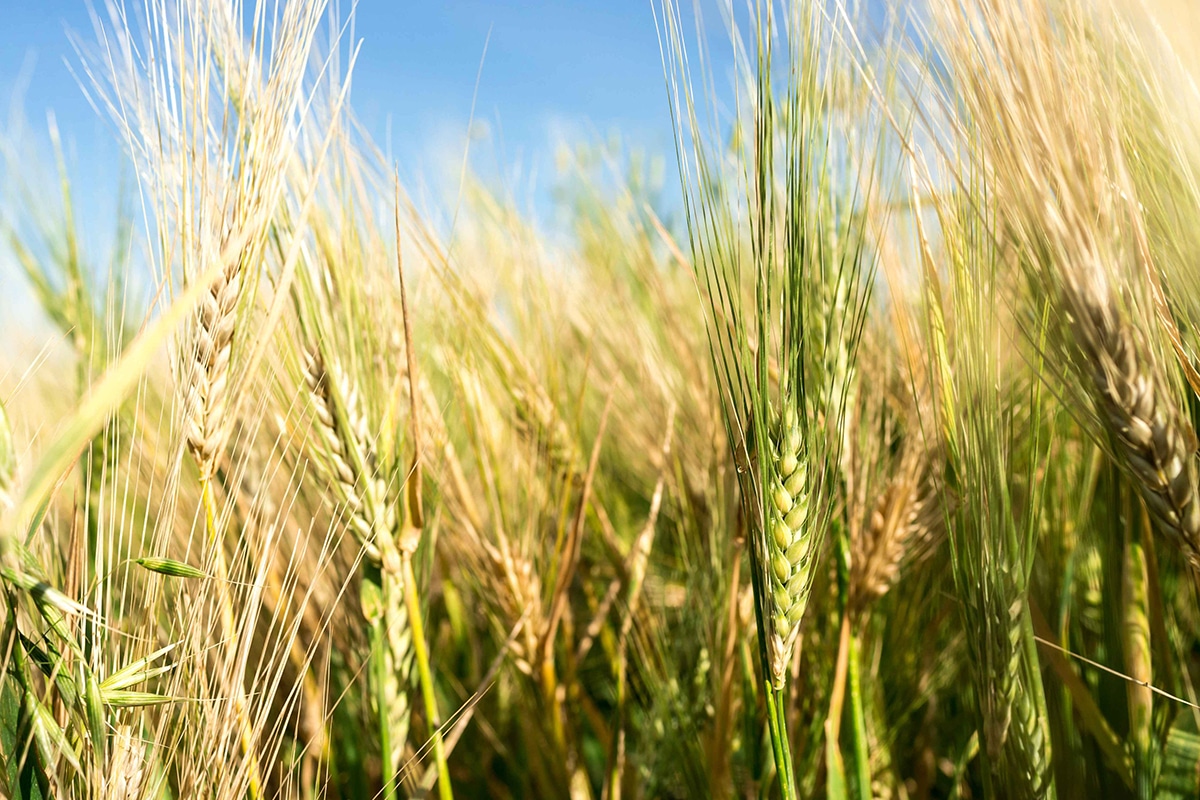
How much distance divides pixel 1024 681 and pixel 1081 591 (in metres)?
0.53

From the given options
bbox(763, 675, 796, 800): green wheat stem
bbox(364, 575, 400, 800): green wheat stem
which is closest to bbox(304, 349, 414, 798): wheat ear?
bbox(364, 575, 400, 800): green wheat stem

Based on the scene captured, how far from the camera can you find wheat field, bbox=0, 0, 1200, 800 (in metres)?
0.40

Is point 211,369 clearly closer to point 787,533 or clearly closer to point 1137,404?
point 787,533

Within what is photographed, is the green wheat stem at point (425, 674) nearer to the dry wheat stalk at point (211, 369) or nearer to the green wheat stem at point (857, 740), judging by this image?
the dry wheat stalk at point (211, 369)

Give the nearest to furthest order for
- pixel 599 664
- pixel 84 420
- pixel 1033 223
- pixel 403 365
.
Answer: pixel 84 420 → pixel 1033 223 → pixel 403 365 → pixel 599 664

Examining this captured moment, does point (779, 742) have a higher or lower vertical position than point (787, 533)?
lower

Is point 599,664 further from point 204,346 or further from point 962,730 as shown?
point 204,346

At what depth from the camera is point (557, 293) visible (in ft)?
3.22

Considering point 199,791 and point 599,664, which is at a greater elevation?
point 199,791

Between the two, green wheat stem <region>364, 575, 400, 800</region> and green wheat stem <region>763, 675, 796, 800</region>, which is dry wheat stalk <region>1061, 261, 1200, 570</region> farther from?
green wheat stem <region>364, 575, 400, 800</region>

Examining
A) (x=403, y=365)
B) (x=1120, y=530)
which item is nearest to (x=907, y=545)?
(x=1120, y=530)

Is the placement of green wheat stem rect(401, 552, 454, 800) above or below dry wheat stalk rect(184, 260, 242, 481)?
below

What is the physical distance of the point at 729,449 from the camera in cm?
63

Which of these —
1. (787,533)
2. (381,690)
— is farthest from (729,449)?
(381,690)
